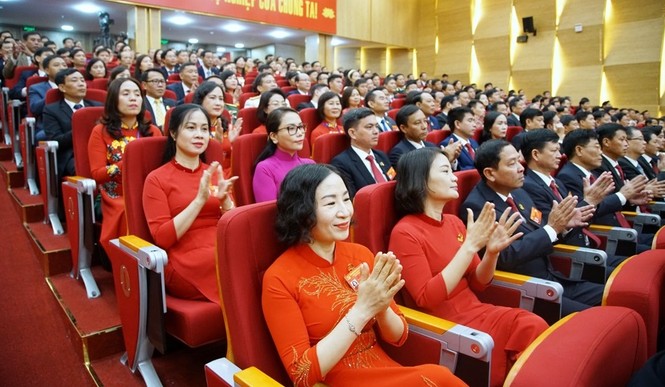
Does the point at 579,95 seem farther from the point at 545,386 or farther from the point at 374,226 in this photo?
the point at 545,386

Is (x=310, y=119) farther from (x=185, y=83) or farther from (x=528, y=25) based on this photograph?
(x=528, y=25)

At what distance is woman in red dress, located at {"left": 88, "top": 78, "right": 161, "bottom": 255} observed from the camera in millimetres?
1021

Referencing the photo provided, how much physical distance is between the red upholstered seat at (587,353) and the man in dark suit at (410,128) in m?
1.01

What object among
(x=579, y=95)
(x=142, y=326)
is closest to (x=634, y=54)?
(x=579, y=95)

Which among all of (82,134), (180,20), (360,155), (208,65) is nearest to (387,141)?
(360,155)

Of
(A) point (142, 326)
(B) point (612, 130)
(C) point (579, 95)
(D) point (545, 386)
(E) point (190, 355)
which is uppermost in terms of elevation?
(C) point (579, 95)

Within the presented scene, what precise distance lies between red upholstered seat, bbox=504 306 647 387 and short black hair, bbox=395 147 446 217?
316mm

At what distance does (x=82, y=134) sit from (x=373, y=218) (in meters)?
0.81

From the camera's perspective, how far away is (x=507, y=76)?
5.19 metres

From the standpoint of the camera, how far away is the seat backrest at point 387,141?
150 cm

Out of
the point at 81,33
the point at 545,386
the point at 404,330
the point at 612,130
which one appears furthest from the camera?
the point at 81,33

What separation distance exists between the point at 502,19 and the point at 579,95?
→ 4.00 ft

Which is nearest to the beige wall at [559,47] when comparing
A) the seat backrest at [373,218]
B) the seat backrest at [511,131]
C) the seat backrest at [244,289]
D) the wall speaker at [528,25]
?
the wall speaker at [528,25]

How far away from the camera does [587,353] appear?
0.39 meters
